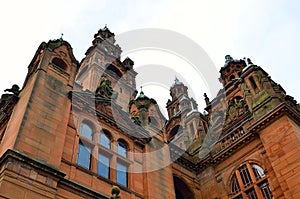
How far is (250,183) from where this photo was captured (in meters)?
16.4

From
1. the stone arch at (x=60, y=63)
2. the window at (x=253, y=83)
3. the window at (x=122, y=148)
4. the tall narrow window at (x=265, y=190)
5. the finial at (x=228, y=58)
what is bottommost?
the tall narrow window at (x=265, y=190)

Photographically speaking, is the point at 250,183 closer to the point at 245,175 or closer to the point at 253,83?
the point at 245,175

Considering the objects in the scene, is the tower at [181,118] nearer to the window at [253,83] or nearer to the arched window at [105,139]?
the window at [253,83]

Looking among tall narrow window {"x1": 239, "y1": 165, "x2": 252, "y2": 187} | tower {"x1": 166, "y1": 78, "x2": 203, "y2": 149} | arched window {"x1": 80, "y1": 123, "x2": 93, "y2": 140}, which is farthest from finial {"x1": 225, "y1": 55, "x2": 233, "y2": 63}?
arched window {"x1": 80, "y1": 123, "x2": 93, "y2": 140}

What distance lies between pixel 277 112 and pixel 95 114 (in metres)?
8.91

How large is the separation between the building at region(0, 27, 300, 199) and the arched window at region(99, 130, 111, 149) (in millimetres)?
62

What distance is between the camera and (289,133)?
50.6 feet

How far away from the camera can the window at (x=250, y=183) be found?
15.8 m

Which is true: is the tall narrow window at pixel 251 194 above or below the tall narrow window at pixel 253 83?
below

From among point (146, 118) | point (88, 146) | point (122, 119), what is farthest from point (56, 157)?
point (146, 118)

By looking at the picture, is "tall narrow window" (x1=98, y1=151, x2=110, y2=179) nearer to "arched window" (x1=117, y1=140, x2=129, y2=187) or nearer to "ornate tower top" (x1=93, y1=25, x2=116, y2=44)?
"arched window" (x1=117, y1=140, x2=129, y2=187)

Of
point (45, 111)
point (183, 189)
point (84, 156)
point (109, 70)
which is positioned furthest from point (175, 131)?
point (45, 111)

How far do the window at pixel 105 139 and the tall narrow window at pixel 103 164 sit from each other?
0.50 m

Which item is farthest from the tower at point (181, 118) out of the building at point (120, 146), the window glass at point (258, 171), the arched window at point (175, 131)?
the window glass at point (258, 171)
